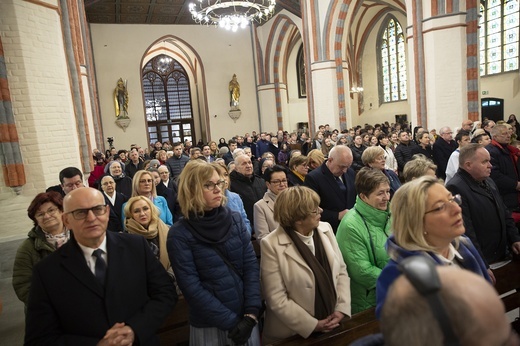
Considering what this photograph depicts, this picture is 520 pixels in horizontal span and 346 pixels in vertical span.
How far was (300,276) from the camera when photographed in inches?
86.5

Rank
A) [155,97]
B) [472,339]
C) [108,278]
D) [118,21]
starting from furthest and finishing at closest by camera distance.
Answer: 1. [155,97]
2. [118,21]
3. [108,278]
4. [472,339]

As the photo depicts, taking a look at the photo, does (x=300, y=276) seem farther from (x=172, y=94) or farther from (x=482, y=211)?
(x=172, y=94)

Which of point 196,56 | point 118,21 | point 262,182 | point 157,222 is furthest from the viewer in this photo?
point 196,56

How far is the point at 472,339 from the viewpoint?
750 millimetres

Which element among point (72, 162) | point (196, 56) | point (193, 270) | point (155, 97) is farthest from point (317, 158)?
point (155, 97)

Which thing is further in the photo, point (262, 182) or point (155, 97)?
point (155, 97)

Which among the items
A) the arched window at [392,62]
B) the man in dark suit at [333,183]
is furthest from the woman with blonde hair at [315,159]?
the arched window at [392,62]

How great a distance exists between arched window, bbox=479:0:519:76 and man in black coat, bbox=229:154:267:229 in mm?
14489

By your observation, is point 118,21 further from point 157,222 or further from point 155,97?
point 157,222

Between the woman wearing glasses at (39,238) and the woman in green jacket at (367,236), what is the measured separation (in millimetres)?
1996

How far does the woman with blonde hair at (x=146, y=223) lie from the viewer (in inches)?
117

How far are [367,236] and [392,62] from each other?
19.9 metres

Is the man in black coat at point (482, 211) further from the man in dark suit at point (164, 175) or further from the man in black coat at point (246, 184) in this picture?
the man in dark suit at point (164, 175)

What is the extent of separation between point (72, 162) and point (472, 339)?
5.99 metres
